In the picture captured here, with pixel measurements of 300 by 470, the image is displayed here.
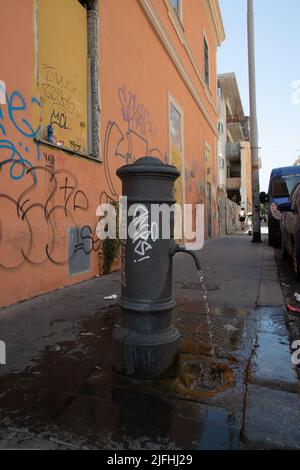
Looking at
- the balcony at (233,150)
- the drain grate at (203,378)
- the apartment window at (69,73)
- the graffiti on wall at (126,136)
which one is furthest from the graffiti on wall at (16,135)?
the balcony at (233,150)

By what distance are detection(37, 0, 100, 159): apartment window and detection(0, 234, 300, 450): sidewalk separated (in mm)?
2660

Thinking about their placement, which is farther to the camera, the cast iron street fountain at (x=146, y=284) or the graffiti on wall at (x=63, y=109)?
the graffiti on wall at (x=63, y=109)

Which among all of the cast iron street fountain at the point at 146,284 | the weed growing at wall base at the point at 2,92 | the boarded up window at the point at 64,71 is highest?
the boarded up window at the point at 64,71

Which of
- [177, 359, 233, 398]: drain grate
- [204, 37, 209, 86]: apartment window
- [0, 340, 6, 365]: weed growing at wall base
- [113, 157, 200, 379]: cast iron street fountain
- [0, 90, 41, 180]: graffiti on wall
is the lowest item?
[177, 359, 233, 398]: drain grate

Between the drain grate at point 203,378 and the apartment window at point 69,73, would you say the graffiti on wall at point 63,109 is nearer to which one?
the apartment window at point 69,73

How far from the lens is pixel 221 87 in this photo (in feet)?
109

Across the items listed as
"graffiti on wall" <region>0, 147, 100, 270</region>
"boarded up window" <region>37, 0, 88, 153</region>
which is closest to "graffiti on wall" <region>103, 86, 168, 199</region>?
"boarded up window" <region>37, 0, 88, 153</region>

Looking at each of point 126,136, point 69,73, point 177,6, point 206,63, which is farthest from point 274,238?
point 206,63

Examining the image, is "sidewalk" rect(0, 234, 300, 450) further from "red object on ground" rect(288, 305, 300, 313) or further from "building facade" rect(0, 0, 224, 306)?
"building facade" rect(0, 0, 224, 306)

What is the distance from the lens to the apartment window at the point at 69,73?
511 cm

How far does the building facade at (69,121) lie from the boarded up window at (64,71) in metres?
0.01

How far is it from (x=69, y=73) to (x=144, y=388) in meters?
4.84

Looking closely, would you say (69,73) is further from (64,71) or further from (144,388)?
(144,388)

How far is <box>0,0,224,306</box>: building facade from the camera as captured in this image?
14.6ft
